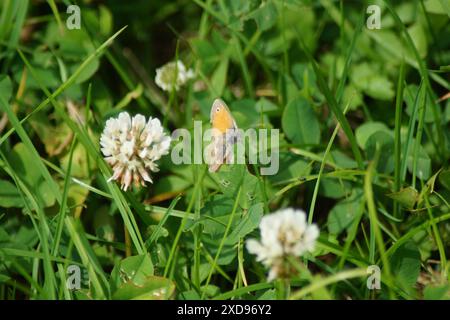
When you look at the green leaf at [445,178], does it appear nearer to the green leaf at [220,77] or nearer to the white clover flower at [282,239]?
the white clover flower at [282,239]

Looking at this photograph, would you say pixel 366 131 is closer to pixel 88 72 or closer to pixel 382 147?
pixel 382 147

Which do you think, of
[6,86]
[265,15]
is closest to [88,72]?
[6,86]

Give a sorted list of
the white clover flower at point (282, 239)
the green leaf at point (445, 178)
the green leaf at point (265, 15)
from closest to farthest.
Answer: the white clover flower at point (282, 239)
the green leaf at point (445, 178)
the green leaf at point (265, 15)

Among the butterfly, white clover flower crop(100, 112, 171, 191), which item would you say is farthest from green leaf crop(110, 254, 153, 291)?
the butterfly

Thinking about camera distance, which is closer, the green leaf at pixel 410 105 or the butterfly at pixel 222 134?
the butterfly at pixel 222 134

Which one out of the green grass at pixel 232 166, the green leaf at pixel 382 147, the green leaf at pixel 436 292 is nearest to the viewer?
the green leaf at pixel 436 292

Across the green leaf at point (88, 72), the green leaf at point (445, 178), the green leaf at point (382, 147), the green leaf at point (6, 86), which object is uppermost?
the green leaf at point (88, 72)

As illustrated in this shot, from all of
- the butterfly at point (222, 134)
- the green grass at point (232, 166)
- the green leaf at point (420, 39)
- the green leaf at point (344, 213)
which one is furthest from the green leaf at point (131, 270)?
the green leaf at point (420, 39)

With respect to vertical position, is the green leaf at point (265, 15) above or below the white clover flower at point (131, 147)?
above

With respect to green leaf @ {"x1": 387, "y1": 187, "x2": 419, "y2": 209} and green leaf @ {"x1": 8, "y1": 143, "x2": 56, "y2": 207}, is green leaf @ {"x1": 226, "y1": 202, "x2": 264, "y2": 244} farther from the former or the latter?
green leaf @ {"x1": 8, "y1": 143, "x2": 56, "y2": 207}
